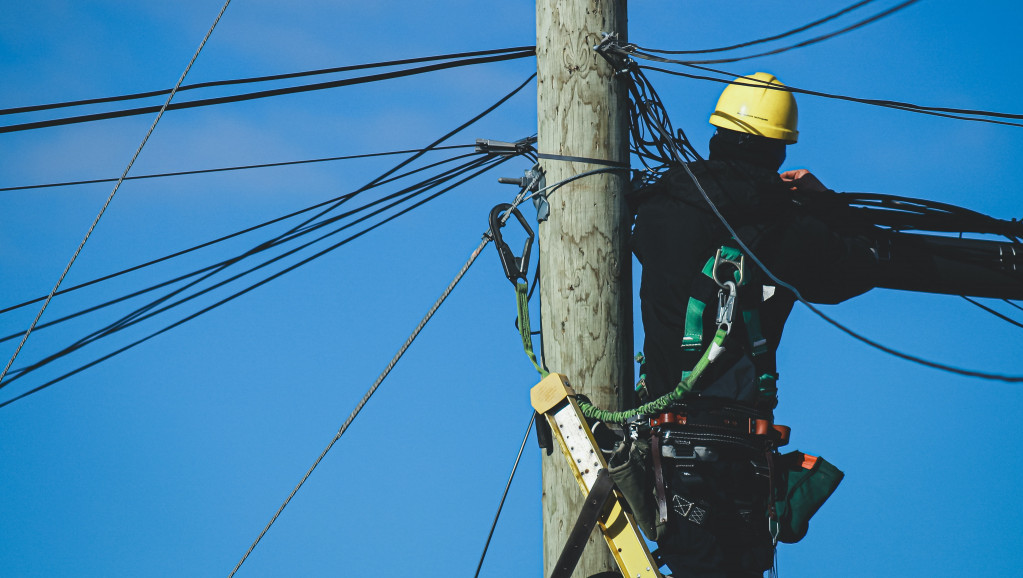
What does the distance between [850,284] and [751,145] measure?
77cm

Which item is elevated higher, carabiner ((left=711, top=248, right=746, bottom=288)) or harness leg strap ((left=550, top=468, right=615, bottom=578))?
carabiner ((left=711, top=248, right=746, bottom=288))

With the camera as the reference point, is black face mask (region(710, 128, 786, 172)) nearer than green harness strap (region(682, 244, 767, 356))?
No

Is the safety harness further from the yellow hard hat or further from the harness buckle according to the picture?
the yellow hard hat

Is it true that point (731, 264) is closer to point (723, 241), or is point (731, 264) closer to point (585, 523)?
Result: point (723, 241)

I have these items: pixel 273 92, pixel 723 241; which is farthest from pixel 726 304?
pixel 273 92

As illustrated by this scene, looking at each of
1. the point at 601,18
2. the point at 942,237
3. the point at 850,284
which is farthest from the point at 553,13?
the point at 942,237

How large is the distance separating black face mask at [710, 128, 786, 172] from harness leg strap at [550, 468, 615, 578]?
1.57 m

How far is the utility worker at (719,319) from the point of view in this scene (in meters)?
3.98

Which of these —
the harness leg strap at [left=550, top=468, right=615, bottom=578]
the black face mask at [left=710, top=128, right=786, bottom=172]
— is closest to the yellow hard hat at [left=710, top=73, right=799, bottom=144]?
the black face mask at [left=710, top=128, right=786, bottom=172]

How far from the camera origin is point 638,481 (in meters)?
4.00

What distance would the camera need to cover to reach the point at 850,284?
431 cm

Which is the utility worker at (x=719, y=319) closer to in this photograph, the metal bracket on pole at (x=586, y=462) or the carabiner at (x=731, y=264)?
the carabiner at (x=731, y=264)

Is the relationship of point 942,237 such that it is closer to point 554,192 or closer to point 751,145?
point 751,145

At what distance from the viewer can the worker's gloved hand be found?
15.1 ft
